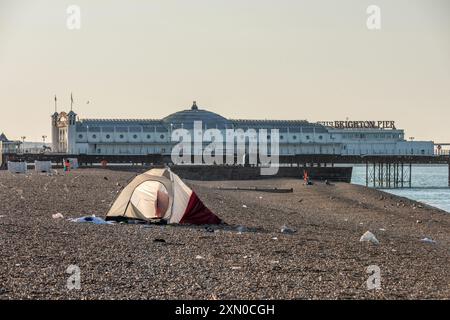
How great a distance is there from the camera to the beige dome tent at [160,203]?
22234 mm

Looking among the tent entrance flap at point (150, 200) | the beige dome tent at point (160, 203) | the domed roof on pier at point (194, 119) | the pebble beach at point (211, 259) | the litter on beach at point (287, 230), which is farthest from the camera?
the domed roof on pier at point (194, 119)

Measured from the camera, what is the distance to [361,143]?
19012cm

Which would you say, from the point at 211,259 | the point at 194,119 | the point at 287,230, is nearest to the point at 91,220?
the point at 287,230

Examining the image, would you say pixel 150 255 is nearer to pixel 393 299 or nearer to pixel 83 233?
pixel 83 233

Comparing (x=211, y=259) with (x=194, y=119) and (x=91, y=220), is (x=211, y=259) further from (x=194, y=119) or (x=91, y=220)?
(x=194, y=119)

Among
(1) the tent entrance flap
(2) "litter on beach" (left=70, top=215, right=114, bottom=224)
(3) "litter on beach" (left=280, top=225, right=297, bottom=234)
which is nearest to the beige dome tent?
(1) the tent entrance flap

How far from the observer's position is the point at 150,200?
2294cm

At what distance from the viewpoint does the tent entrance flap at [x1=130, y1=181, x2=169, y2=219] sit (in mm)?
22500

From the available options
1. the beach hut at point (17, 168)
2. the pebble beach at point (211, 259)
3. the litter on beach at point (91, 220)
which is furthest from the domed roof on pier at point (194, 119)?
the litter on beach at point (91, 220)

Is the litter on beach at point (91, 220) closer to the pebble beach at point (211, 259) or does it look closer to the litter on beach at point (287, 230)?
the pebble beach at point (211, 259)

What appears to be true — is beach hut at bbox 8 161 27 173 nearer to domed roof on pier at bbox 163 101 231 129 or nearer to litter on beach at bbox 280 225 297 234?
litter on beach at bbox 280 225 297 234

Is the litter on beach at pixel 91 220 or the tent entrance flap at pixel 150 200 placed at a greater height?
the tent entrance flap at pixel 150 200

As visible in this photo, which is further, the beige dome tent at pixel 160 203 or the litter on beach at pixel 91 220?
the beige dome tent at pixel 160 203

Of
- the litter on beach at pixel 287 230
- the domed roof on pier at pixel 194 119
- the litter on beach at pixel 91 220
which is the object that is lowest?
the litter on beach at pixel 287 230
